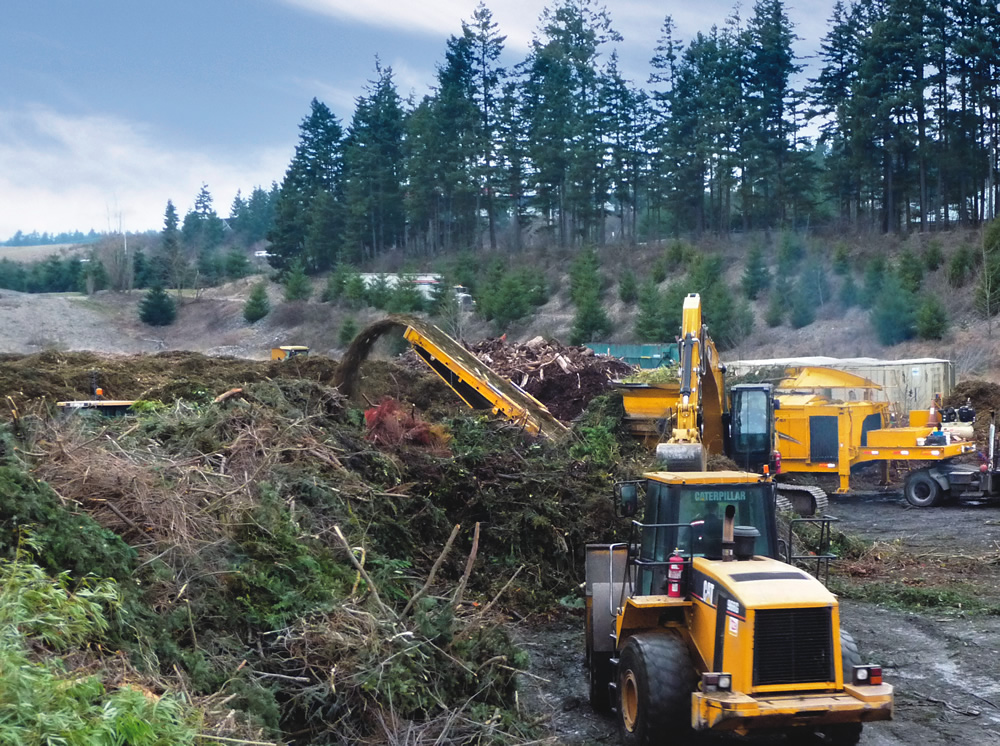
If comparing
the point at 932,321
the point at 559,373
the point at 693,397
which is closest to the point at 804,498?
the point at 693,397

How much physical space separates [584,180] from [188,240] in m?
42.1

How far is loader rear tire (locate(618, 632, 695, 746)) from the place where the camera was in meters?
6.39

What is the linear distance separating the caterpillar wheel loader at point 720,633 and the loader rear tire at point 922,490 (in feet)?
44.8

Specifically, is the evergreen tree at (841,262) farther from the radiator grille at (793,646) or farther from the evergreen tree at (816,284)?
the radiator grille at (793,646)

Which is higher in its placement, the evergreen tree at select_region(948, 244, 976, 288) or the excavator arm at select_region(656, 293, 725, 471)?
the evergreen tree at select_region(948, 244, 976, 288)

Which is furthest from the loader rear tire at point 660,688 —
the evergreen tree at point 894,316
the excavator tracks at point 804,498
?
the evergreen tree at point 894,316

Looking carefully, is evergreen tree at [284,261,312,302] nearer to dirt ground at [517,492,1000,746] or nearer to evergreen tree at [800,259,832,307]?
evergreen tree at [800,259,832,307]

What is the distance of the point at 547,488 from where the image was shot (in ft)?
39.4

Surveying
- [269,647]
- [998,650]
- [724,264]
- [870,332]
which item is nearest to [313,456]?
[269,647]

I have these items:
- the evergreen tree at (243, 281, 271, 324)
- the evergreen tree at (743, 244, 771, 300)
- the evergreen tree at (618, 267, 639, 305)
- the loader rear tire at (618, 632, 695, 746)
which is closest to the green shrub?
the loader rear tire at (618, 632, 695, 746)

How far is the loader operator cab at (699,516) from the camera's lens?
7.08 metres

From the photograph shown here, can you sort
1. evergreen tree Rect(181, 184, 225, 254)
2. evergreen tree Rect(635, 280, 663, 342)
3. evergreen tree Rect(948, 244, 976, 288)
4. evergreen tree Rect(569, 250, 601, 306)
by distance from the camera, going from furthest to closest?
1. evergreen tree Rect(181, 184, 225, 254)
2. evergreen tree Rect(569, 250, 601, 306)
3. evergreen tree Rect(635, 280, 663, 342)
4. evergreen tree Rect(948, 244, 976, 288)

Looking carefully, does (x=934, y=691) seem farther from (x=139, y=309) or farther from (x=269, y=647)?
(x=139, y=309)

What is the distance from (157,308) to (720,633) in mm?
48458
